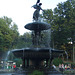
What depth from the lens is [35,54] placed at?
24.7 feet

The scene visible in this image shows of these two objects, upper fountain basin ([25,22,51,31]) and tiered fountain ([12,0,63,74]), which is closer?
tiered fountain ([12,0,63,74])

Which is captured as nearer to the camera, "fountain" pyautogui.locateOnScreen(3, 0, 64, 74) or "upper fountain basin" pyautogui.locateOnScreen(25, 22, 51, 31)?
"fountain" pyautogui.locateOnScreen(3, 0, 64, 74)

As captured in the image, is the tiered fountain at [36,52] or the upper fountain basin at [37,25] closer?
the tiered fountain at [36,52]

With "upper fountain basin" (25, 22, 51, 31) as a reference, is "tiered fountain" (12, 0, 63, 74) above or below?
below

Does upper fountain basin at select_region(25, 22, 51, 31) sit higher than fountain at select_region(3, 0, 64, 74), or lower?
higher

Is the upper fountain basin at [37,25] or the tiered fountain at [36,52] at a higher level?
the upper fountain basin at [37,25]

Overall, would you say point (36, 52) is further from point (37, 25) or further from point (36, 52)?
point (37, 25)

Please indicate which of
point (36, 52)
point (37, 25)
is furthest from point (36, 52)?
point (37, 25)

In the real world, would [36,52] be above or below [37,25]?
below

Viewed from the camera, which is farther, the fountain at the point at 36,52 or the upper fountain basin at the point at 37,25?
the upper fountain basin at the point at 37,25

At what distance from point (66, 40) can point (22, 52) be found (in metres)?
→ 20.9

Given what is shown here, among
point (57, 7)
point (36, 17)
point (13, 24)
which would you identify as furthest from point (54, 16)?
point (36, 17)

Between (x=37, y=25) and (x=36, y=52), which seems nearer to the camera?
(x=36, y=52)

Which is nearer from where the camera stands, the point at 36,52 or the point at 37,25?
the point at 36,52
